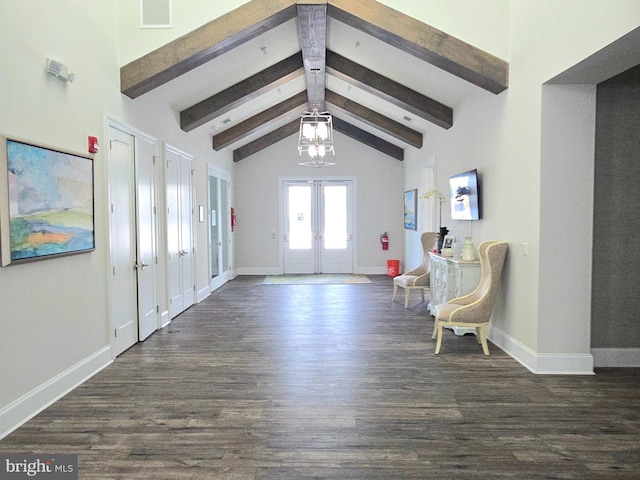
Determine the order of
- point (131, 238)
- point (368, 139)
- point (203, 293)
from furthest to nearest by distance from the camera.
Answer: point (368, 139) < point (203, 293) < point (131, 238)

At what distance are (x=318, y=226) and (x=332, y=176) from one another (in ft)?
4.25

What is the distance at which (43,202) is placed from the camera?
341 centimetres

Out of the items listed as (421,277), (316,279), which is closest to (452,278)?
(421,277)

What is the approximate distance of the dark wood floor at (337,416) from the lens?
262cm

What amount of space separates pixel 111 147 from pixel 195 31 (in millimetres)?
1456

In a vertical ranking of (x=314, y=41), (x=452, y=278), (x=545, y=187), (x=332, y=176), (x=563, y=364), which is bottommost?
(x=563, y=364)

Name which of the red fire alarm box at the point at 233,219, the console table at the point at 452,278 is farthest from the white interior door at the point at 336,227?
the console table at the point at 452,278

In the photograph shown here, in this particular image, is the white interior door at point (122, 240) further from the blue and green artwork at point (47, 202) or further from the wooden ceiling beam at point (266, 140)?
the wooden ceiling beam at point (266, 140)

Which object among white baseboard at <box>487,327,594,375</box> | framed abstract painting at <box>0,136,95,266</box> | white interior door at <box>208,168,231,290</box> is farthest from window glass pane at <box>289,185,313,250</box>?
white baseboard at <box>487,327,594,375</box>

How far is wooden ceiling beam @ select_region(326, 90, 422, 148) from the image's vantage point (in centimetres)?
886

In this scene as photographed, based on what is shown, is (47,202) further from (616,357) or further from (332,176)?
(332,176)

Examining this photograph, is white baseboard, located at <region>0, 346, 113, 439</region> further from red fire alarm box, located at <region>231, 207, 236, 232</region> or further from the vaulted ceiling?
red fire alarm box, located at <region>231, 207, 236, 232</region>

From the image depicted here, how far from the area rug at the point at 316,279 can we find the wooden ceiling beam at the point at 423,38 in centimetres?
591

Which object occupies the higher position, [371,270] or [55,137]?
[55,137]
